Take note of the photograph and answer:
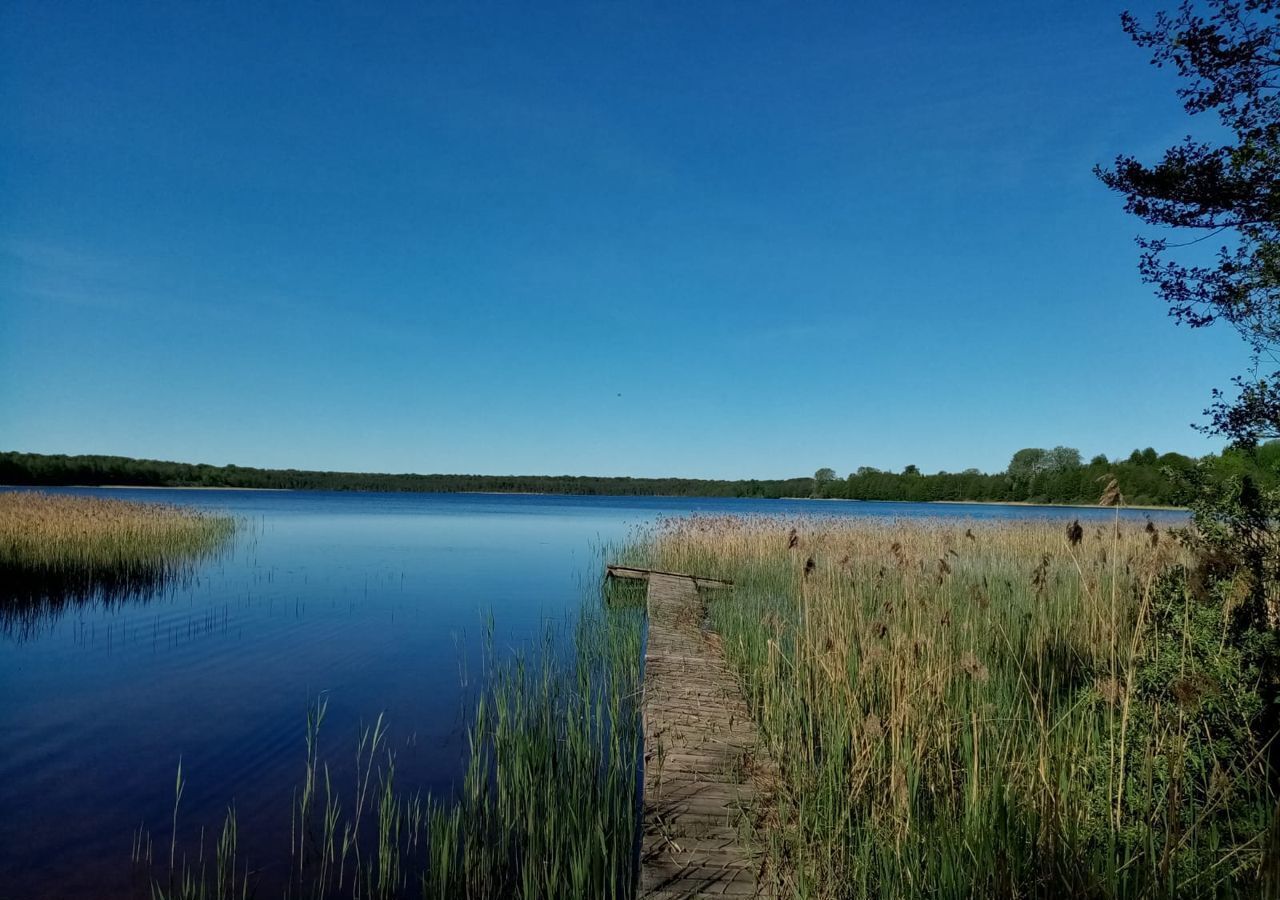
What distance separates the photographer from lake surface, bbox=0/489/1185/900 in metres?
4.73

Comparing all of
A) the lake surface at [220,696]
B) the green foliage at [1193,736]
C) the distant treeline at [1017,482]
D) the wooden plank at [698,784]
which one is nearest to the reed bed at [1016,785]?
the green foliage at [1193,736]

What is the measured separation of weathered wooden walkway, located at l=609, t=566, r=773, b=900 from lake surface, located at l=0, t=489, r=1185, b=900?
6.04 ft

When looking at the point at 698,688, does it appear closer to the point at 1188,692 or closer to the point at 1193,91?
the point at 1188,692

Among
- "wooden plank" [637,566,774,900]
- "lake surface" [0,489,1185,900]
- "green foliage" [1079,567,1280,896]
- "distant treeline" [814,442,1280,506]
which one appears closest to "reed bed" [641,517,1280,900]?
"green foliage" [1079,567,1280,896]

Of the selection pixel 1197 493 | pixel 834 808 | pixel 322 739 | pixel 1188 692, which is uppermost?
pixel 1197 493

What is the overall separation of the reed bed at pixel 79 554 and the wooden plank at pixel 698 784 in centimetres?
1130

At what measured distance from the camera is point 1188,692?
7.71ft

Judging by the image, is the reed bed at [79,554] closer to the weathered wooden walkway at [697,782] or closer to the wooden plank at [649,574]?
the wooden plank at [649,574]

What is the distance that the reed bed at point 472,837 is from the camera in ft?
11.6

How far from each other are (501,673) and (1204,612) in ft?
21.3

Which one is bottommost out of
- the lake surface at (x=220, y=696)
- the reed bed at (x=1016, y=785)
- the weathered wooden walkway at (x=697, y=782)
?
the lake surface at (x=220, y=696)

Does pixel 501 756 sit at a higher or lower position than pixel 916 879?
lower

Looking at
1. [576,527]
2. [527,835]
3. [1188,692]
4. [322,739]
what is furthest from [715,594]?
[576,527]

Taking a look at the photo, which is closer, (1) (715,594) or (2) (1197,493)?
(2) (1197,493)
